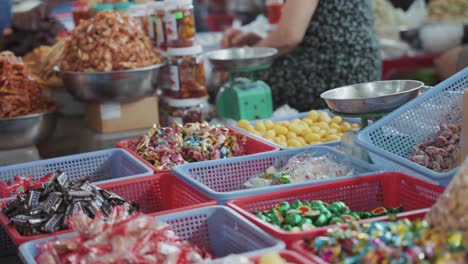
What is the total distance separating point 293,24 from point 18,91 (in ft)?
4.84

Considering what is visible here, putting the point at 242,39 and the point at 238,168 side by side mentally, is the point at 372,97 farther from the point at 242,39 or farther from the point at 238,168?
the point at 242,39

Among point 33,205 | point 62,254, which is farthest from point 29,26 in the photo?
point 62,254

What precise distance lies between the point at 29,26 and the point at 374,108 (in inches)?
117

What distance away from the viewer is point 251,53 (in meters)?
3.76

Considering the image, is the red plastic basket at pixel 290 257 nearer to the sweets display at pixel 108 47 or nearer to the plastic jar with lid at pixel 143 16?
the sweets display at pixel 108 47

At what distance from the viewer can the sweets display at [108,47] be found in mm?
3342

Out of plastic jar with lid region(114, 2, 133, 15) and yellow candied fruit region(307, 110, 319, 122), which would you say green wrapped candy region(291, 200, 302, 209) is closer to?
yellow candied fruit region(307, 110, 319, 122)

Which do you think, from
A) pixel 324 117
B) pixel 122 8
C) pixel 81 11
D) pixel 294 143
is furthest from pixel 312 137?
pixel 81 11

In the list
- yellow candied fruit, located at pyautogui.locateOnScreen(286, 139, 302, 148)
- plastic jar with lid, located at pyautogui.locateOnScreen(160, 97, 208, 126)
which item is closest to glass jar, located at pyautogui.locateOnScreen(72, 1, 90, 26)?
plastic jar with lid, located at pyautogui.locateOnScreen(160, 97, 208, 126)

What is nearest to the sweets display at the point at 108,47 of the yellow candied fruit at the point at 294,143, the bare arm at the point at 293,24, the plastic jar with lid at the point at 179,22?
the plastic jar with lid at the point at 179,22

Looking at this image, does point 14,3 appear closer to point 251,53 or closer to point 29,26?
point 29,26

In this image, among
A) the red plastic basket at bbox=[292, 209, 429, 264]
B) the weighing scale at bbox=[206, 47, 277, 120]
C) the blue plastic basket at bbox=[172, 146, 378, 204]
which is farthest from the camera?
the weighing scale at bbox=[206, 47, 277, 120]

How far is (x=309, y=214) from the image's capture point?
6.48 ft

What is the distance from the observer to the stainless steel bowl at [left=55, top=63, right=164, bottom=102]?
10.9ft
